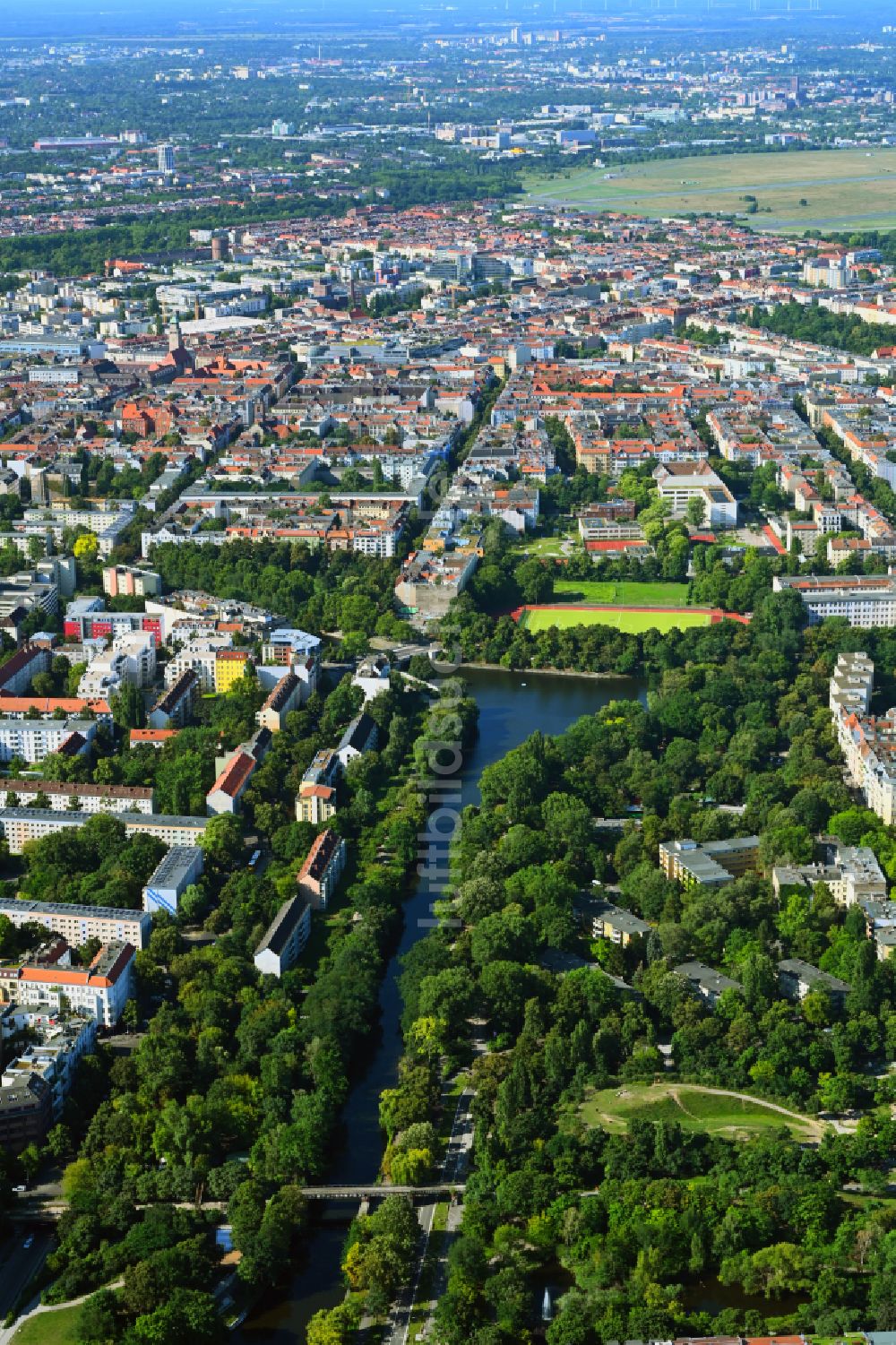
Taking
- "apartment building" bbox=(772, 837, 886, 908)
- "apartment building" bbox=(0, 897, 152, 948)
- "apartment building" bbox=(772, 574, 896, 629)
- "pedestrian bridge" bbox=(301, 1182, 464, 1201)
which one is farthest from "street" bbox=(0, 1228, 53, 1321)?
"apartment building" bbox=(772, 574, 896, 629)

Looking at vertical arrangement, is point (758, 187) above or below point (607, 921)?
below

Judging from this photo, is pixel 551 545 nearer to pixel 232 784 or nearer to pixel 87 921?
pixel 232 784

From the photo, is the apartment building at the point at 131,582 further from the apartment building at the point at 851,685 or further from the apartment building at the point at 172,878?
Answer: the apartment building at the point at 851,685

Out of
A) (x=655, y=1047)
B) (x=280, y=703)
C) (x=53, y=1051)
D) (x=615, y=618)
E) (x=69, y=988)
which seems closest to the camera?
(x=53, y=1051)

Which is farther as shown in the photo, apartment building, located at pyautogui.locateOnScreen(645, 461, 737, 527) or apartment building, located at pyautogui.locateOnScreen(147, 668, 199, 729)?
A: apartment building, located at pyautogui.locateOnScreen(645, 461, 737, 527)

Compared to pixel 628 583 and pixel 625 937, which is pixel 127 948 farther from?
pixel 628 583

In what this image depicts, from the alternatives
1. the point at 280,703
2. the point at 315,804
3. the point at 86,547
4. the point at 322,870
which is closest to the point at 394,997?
the point at 322,870

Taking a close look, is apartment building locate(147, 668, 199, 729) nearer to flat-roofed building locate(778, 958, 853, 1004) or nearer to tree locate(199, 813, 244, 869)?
tree locate(199, 813, 244, 869)

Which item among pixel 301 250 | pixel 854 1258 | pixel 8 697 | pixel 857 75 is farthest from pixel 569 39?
pixel 854 1258
